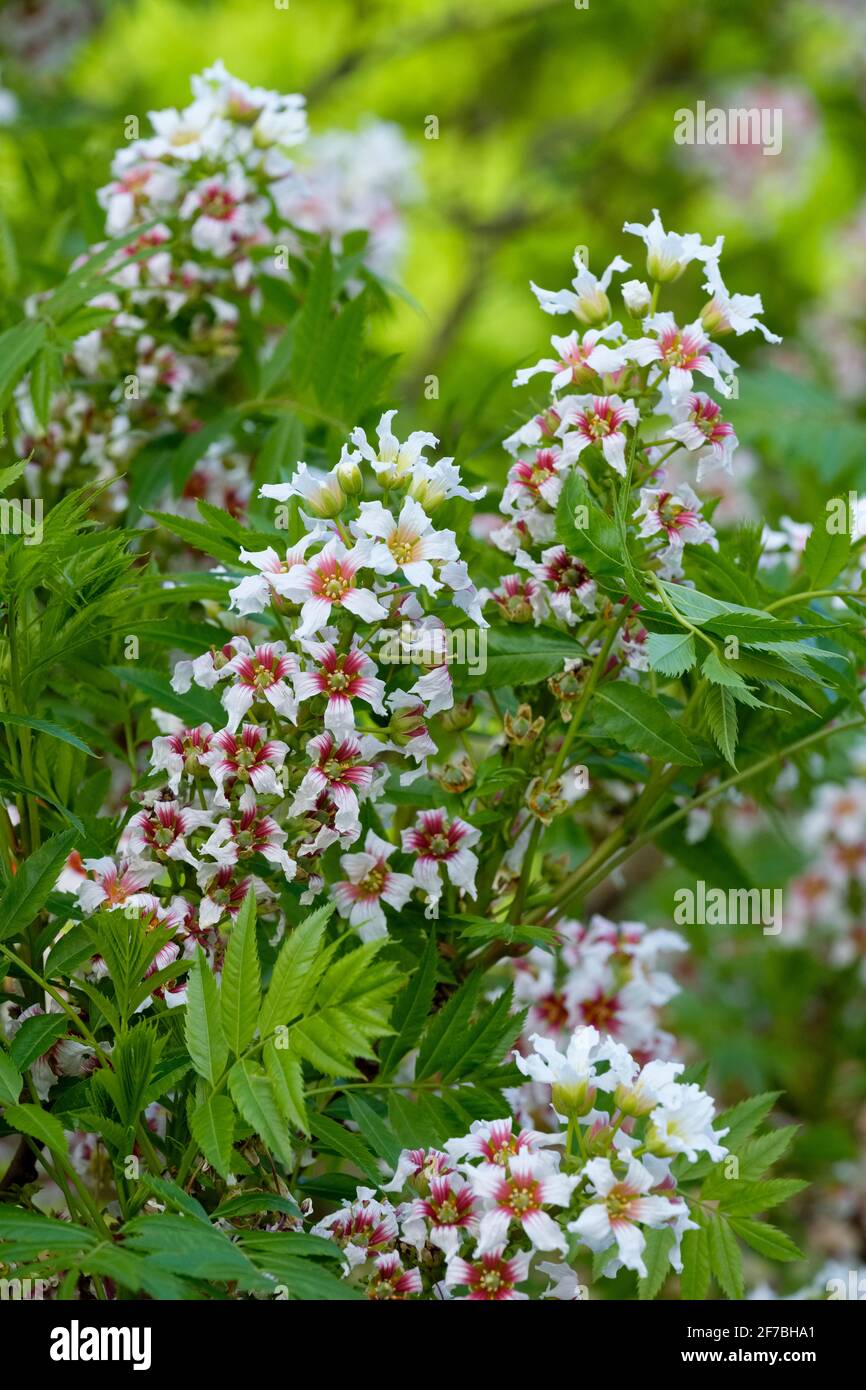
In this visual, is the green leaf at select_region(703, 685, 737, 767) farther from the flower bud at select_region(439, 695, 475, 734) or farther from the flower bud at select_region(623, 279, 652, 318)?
the flower bud at select_region(623, 279, 652, 318)

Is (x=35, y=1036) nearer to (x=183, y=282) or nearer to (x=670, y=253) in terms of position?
(x=670, y=253)

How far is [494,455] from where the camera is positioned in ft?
6.91

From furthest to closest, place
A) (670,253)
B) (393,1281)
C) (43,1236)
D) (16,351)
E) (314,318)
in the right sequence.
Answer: (314,318) → (16,351) → (670,253) → (393,1281) → (43,1236)

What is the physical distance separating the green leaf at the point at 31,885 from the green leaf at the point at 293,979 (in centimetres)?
18

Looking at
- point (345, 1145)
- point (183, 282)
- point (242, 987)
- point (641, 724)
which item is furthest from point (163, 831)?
point (183, 282)

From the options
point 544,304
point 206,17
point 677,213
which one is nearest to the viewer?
point 544,304

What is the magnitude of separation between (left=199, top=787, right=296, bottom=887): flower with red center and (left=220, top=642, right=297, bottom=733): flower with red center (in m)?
0.06

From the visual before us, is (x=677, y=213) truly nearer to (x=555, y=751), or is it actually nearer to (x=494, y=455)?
→ (x=494, y=455)

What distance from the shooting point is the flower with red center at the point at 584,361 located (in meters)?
1.23

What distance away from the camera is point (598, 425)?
1.23 metres

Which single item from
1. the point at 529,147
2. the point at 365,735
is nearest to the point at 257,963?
the point at 365,735

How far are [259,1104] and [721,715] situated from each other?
0.45 metres
